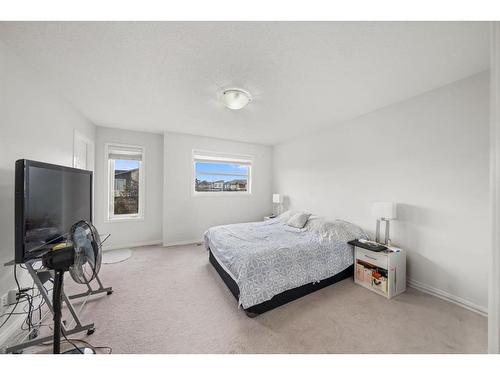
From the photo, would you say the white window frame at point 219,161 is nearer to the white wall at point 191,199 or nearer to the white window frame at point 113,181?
the white wall at point 191,199

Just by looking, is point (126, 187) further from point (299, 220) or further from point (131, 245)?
point (299, 220)

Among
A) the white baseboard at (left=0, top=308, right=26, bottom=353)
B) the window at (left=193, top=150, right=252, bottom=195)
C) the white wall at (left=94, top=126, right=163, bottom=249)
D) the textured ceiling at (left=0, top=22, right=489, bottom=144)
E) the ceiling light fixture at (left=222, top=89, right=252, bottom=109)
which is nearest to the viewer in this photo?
the textured ceiling at (left=0, top=22, right=489, bottom=144)

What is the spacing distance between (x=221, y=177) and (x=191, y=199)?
96 cm

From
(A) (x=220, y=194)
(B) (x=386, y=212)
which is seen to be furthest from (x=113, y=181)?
(B) (x=386, y=212)

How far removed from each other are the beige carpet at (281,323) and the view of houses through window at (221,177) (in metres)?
2.51

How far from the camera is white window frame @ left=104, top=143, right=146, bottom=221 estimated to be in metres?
3.74

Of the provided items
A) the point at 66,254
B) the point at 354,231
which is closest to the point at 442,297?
the point at 354,231

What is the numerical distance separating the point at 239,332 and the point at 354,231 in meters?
2.13

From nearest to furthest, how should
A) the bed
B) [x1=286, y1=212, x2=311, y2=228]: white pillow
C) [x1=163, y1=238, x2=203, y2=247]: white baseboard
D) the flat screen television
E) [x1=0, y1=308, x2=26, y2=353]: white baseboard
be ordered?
the flat screen television → [x1=0, y1=308, x2=26, y2=353]: white baseboard → the bed → [x1=286, y1=212, x2=311, y2=228]: white pillow → [x1=163, y1=238, x2=203, y2=247]: white baseboard

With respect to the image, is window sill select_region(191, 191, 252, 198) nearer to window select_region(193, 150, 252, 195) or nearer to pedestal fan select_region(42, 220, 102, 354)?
window select_region(193, 150, 252, 195)

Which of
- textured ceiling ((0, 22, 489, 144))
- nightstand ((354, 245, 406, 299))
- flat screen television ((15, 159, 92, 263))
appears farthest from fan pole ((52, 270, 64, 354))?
nightstand ((354, 245, 406, 299))

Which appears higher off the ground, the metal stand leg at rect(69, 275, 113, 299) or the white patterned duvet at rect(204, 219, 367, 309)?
the white patterned duvet at rect(204, 219, 367, 309)

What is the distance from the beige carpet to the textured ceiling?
2.46 metres

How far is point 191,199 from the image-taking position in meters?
4.25
